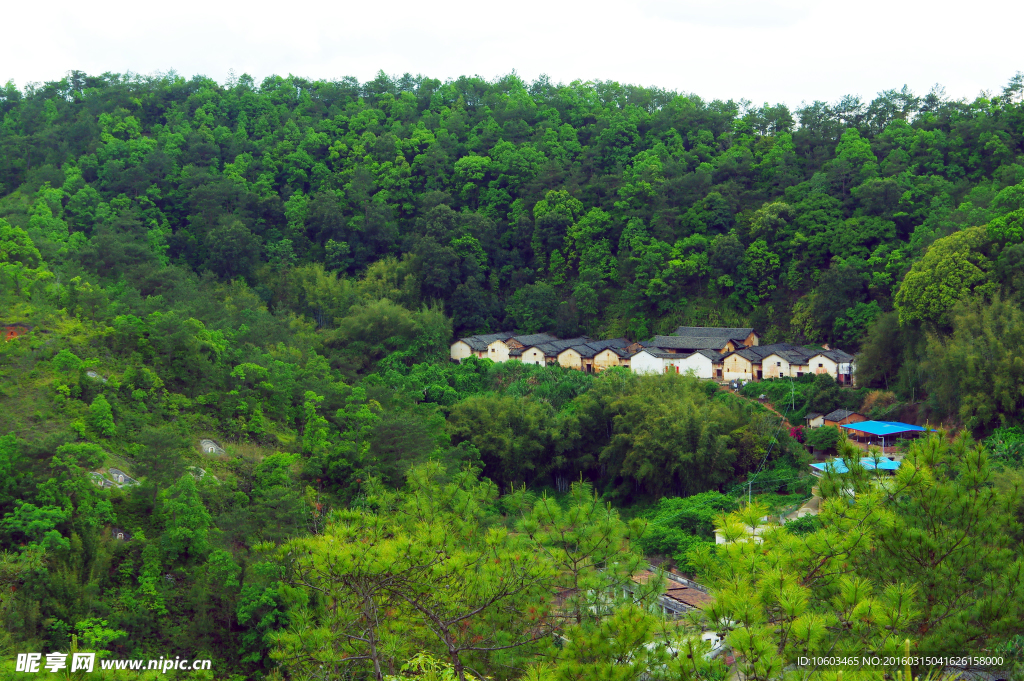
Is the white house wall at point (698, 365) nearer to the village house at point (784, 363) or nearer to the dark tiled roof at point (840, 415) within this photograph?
the village house at point (784, 363)

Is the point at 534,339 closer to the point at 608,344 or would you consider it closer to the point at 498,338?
the point at 498,338

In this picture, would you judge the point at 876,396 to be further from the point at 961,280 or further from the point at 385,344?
the point at 385,344

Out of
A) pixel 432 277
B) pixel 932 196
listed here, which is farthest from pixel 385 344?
pixel 932 196

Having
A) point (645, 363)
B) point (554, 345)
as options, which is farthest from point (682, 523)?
point (554, 345)

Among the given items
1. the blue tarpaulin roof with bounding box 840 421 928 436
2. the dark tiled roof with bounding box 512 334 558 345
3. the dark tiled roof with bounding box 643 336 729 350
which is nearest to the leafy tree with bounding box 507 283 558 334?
the dark tiled roof with bounding box 512 334 558 345

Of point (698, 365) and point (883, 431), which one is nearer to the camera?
point (883, 431)

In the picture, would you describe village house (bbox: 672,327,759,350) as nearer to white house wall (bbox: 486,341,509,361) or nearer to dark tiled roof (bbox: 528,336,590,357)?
dark tiled roof (bbox: 528,336,590,357)
